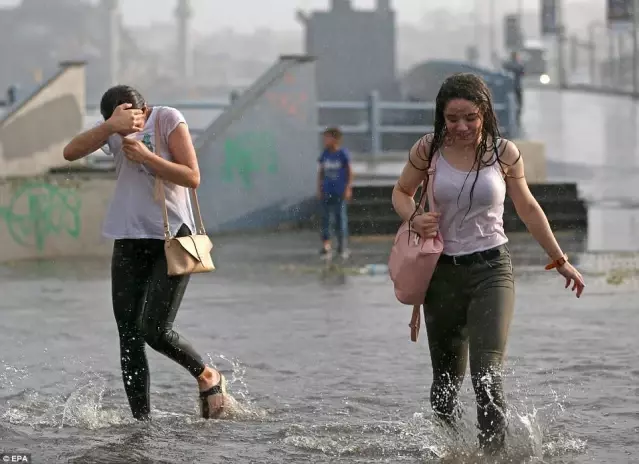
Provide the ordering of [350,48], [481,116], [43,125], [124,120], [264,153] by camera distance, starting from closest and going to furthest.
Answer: [481,116] → [124,120] → [264,153] → [43,125] → [350,48]

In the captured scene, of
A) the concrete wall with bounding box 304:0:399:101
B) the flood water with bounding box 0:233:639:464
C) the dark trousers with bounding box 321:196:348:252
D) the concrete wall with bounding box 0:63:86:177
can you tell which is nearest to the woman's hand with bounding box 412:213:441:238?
the flood water with bounding box 0:233:639:464

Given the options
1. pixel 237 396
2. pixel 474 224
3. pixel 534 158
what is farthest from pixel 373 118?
pixel 474 224

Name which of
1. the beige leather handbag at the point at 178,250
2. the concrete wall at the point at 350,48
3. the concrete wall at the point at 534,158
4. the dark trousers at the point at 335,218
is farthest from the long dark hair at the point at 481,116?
the concrete wall at the point at 350,48

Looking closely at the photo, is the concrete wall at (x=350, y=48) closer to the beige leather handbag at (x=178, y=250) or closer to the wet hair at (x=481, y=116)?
the beige leather handbag at (x=178, y=250)

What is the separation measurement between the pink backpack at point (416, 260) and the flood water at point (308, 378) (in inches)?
25.7

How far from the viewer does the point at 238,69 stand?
11750 centimetres

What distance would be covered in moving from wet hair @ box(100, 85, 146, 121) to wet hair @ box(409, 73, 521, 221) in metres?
1.35

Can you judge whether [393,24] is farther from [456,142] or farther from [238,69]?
[238,69]

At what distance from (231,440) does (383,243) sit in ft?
36.9

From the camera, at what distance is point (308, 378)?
826cm

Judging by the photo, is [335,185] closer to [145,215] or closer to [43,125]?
[43,125]

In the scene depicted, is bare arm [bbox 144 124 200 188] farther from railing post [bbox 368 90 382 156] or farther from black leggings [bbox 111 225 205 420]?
railing post [bbox 368 90 382 156]

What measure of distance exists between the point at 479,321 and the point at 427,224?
0.43 metres

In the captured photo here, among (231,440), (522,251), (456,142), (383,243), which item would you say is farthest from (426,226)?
(383,243)
